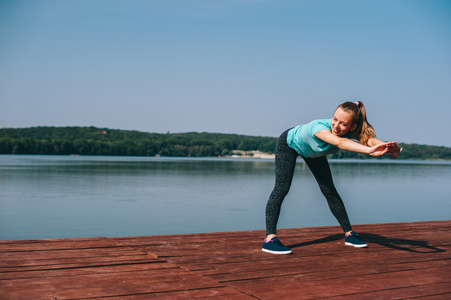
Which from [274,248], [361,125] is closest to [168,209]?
[274,248]

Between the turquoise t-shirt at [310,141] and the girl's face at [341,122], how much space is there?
77 millimetres

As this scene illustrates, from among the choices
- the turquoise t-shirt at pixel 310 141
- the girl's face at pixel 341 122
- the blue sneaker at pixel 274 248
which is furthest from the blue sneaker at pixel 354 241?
the girl's face at pixel 341 122

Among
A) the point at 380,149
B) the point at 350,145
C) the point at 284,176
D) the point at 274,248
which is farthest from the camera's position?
the point at 284,176

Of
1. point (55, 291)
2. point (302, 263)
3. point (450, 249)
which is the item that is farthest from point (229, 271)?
point (450, 249)

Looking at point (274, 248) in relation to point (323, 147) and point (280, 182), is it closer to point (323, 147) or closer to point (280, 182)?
point (280, 182)

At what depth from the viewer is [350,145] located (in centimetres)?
339

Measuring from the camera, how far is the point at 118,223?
1278 centimetres

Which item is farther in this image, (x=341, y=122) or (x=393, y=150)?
(x=341, y=122)

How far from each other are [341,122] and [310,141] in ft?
1.01

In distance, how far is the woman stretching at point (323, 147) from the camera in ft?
11.9

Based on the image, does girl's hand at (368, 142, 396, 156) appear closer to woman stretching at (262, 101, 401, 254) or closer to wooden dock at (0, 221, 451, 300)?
woman stretching at (262, 101, 401, 254)

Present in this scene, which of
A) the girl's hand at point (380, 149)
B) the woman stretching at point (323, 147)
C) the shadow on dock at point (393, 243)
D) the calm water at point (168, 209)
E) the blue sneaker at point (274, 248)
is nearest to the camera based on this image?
the girl's hand at point (380, 149)

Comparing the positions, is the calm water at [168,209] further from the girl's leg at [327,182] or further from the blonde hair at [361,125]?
the blonde hair at [361,125]

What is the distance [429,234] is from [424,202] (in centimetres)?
1580
